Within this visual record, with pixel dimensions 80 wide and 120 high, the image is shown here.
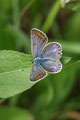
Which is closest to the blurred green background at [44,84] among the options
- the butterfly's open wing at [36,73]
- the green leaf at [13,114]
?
the green leaf at [13,114]

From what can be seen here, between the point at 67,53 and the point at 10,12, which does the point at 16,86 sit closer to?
the point at 67,53

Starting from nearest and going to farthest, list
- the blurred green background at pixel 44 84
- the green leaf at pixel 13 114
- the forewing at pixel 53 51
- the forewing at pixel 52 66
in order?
the forewing at pixel 52 66 < the forewing at pixel 53 51 < the green leaf at pixel 13 114 < the blurred green background at pixel 44 84

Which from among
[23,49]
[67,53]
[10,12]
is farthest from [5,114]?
[10,12]

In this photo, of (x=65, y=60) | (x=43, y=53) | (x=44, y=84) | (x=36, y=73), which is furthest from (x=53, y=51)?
(x=44, y=84)

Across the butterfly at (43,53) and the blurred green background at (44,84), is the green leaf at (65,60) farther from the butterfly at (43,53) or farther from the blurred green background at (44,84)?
the blurred green background at (44,84)

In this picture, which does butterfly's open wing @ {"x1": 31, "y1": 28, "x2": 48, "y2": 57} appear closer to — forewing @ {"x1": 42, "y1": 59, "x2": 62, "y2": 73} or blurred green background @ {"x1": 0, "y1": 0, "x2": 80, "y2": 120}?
forewing @ {"x1": 42, "y1": 59, "x2": 62, "y2": 73}

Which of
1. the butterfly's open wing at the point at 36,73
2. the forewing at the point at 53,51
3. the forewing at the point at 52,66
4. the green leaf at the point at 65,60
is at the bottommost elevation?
the butterfly's open wing at the point at 36,73
